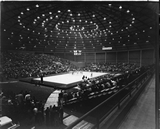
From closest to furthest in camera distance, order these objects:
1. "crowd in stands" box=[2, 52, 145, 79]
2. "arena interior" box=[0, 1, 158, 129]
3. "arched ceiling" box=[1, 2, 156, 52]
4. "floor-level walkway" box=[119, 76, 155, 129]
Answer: "floor-level walkway" box=[119, 76, 155, 129] → "arena interior" box=[0, 1, 158, 129] → "crowd in stands" box=[2, 52, 145, 79] → "arched ceiling" box=[1, 2, 156, 52]

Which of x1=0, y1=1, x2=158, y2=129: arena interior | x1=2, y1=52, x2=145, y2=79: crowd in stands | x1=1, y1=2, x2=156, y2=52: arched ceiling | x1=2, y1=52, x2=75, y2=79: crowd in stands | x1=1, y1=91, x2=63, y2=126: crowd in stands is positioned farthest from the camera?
x1=1, y1=2, x2=156, y2=52: arched ceiling

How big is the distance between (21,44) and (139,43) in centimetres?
2649

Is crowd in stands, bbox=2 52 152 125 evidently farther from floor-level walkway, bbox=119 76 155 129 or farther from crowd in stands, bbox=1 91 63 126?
floor-level walkway, bbox=119 76 155 129

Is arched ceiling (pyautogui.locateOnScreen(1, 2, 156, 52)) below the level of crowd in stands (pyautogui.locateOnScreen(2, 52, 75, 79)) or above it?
above

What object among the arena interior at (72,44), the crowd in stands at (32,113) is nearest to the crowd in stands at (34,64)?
the arena interior at (72,44)

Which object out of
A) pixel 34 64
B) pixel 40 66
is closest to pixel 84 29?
pixel 40 66

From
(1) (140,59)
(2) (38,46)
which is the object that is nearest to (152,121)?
(1) (140,59)

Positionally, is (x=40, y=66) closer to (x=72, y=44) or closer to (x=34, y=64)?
(x=34, y=64)

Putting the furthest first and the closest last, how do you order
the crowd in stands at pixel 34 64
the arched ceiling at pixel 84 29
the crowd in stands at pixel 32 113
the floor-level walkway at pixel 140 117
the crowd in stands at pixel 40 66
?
the arched ceiling at pixel 84 29 → the crowd in stands at pixel 34 64 → the crowd in stands at pixel 40 66 → the crowd in stands at pixel 32 113 → the floor-level walkway at pixel 140 117

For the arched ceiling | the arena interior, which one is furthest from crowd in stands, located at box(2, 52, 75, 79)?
the arched ceiling

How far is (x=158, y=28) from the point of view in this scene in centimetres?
179

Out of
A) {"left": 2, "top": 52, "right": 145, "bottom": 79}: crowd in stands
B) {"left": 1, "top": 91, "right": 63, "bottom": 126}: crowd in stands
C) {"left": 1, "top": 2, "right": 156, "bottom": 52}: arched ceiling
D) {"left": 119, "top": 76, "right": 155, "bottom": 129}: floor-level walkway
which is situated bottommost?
{"left": 1, "top": 91, "right": 63, "bottom": 126}: crowd in stands

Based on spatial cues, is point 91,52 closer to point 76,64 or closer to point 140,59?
point 76,64

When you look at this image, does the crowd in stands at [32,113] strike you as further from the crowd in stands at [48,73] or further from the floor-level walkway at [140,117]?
the floor-level walkway at [140,117]
